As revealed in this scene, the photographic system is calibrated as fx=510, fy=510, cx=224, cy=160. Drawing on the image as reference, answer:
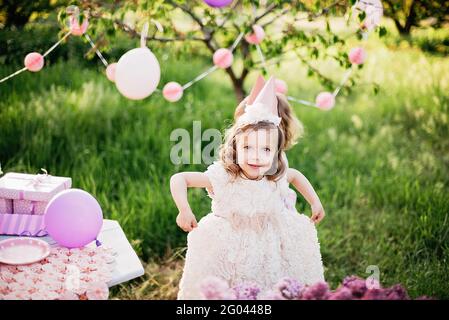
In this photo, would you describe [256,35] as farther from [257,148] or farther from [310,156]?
[310,156]

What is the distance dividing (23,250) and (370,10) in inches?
70.7

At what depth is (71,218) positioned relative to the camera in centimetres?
178

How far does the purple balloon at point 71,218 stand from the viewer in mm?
1779

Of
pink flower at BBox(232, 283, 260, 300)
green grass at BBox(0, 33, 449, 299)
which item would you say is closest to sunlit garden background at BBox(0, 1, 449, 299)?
green grass at BBox(0, 33, 449, 299)

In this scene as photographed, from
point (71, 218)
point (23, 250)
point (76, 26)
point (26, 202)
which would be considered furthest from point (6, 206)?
point (76, 26)

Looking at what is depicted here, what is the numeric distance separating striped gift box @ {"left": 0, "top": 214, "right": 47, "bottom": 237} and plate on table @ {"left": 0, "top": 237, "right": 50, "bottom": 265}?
0.11 meters

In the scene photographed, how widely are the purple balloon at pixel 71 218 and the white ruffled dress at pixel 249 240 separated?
1.25 ft

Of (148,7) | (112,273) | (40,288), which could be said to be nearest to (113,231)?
(112,273)

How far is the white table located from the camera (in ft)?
5.85

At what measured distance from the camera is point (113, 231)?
2070 mm

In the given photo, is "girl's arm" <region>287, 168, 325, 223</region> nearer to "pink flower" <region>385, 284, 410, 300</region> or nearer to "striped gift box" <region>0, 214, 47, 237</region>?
"pink flower" <region>385, 284, 410, 300</region>

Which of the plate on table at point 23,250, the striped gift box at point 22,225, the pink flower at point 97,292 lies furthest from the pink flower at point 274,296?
the striped gift box at point 22,225
